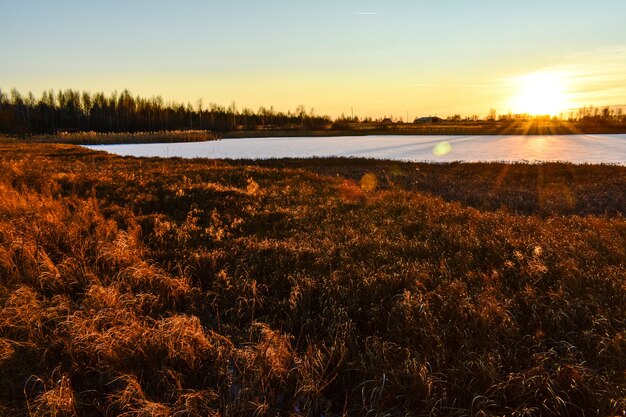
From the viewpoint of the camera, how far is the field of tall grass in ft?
13.1

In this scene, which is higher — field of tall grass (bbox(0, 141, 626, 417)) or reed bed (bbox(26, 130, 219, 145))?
reed bed (bbox(26, 130, 219, 145))

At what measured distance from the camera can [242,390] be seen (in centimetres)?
390

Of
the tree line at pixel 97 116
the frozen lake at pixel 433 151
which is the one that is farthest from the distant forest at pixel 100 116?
the frozen lake at pixel 433 151

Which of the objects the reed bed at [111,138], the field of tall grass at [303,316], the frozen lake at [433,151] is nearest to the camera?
the field of tall grass at [303,316]

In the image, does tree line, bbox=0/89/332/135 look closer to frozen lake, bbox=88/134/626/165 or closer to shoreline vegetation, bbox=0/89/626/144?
shoreline vegetation, bbox=0/89/626/144

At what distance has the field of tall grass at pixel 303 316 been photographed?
399 centimetres

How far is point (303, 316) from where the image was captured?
555cm

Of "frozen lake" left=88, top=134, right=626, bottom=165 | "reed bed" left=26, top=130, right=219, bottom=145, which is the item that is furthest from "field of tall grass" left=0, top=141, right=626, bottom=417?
"reed bed" left=26, top=130, right=219, bottom=145

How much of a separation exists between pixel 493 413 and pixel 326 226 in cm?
671

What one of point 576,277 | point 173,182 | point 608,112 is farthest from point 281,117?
point 576,277

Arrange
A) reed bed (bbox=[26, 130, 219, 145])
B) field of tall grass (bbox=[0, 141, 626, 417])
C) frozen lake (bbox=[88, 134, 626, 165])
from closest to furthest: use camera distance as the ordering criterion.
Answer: field of tall grass (bbox=[0, 141, 626, 417])
frozen lake (bbox=[88, 134, 626, 165])
reed bed (bbox=[26, 130, 219, 145])

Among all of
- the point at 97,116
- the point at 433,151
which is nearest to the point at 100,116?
the point at 97,116

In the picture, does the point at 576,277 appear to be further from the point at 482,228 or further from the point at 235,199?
the point at 235,199

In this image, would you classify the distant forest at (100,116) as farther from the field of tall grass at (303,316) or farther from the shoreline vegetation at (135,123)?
Answer: the field of tall grass at (303,316)
